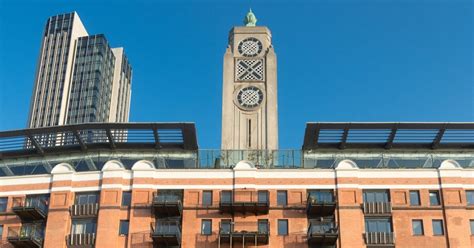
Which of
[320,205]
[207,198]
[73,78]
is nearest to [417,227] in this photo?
[320,205]

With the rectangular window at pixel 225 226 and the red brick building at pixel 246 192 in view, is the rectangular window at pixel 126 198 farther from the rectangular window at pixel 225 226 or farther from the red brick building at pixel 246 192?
the rectangular window at pixel 225 226

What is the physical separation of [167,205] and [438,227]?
66.7 feet

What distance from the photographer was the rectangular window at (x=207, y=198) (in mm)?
53209

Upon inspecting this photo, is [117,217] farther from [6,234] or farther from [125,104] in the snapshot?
[125,104]

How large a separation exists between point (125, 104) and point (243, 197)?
122m

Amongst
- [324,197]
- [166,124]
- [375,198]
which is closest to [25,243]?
[166,124]

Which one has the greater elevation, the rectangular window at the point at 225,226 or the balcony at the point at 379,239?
the rectangular window at the point at 225,226

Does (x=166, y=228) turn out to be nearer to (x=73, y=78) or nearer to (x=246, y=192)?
(x=246, y=192)

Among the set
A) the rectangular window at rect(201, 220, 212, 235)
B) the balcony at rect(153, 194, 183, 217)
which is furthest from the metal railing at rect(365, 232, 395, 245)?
the balcony at rect(153, 194, 183, 217)

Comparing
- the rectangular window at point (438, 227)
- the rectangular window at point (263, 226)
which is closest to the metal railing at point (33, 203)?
the rectangular window at point (263, 226)

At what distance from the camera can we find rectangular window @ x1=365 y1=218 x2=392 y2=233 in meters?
51.9

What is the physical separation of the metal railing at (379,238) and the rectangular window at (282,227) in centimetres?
598

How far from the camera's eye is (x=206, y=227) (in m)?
52.3

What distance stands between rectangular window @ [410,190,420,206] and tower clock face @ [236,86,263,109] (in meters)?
20.7
